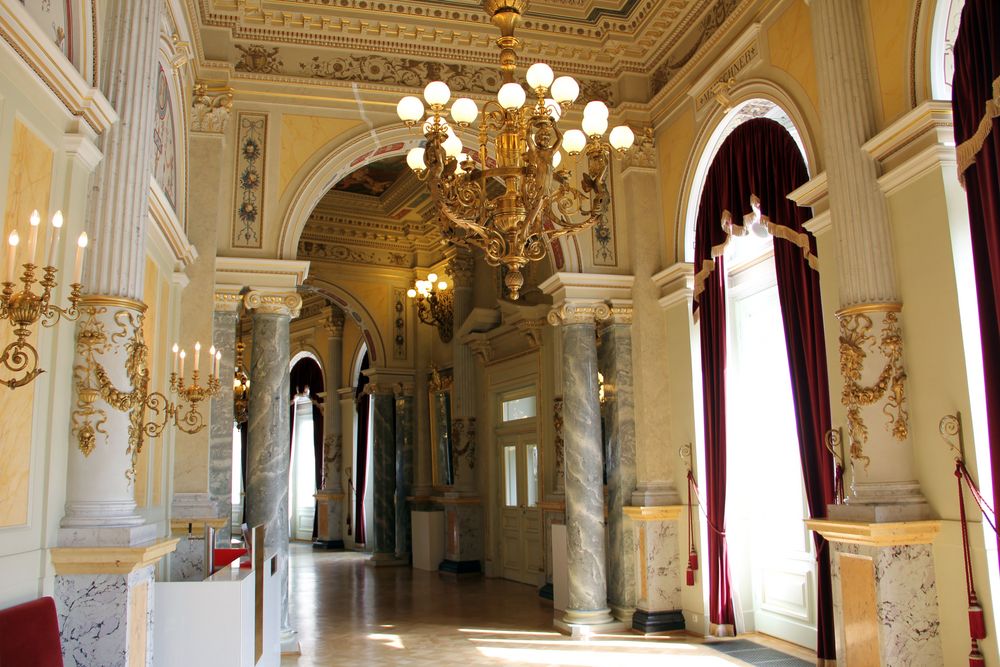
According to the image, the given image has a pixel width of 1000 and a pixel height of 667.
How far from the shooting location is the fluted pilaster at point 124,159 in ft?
13.8

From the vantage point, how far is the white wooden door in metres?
11.7

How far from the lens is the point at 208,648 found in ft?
14.5

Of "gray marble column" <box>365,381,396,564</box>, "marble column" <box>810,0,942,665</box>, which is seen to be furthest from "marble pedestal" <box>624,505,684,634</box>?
"gray marble column" <box>365,381,396,564</box>

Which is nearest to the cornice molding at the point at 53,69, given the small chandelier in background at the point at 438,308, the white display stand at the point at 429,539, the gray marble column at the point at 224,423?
the gray marble column at the point at 224,423

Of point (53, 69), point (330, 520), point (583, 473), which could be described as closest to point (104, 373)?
point (53, 69)

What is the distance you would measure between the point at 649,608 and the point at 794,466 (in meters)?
1.91

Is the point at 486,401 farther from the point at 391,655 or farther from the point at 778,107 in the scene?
the point at 778,107

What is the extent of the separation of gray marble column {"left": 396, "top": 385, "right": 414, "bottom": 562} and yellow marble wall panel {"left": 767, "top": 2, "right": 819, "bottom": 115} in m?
9.15

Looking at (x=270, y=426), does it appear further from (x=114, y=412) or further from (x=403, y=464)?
(x=403, y=464)

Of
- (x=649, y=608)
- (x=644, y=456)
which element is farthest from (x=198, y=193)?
(x=649, y=608)

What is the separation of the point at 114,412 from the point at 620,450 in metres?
5.32

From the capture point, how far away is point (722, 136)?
7.71 meters

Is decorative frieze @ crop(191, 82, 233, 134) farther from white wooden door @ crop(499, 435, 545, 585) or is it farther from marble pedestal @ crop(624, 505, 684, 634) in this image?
white wooden door @ crop(499, 435, 545, 585)

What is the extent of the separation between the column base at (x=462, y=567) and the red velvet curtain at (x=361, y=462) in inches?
152
